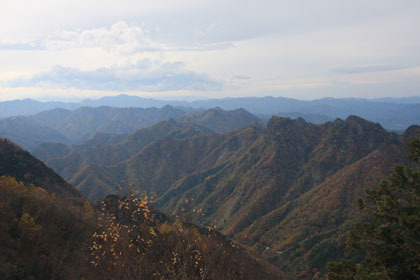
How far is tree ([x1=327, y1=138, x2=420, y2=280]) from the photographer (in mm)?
9875

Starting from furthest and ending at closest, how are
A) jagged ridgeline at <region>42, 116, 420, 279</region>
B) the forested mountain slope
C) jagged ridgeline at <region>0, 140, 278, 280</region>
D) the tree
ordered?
jagged ridgeline at <region>42, 116, 420, 279</region>, the forested mountain slope, the tree, jagged ridgeline at <region>0, 140, 278, 280</region>

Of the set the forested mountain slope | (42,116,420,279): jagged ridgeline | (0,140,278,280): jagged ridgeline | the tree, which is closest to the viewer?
(0,140,278,280): jagged ridgeline

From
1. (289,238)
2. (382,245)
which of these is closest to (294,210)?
→ (289,238)

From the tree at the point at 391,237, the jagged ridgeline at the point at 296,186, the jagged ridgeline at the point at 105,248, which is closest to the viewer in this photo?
the jagged ridgeline at the point at 105,248

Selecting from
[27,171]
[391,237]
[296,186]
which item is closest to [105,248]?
[391,237]

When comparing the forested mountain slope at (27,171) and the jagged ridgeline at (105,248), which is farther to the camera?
the forested mountain slope at (27,171)

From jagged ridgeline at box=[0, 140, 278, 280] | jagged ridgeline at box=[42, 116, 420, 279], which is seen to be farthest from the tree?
jagged ridgeline at box=[42, 116, 420, 279]

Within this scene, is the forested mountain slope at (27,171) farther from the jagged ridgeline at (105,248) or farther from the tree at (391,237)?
the tree at (391,237)

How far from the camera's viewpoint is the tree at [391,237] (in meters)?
9.88

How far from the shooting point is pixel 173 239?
10.4 m

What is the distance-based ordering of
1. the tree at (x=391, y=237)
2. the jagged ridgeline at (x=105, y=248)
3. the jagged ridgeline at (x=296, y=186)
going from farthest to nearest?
the jagged ridgeline at (x=296, y=186)
the tree at (x=391, y=237)
the jagged ridgeline at (x=105, y=248)

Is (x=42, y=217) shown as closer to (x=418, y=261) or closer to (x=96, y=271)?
(x=96, y=271)

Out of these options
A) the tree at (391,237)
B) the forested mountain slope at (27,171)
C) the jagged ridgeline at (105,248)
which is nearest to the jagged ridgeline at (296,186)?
the forested mountain slope at (27,171)

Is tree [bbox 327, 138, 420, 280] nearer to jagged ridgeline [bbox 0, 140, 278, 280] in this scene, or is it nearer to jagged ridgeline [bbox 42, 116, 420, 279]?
jagged ridgeline [bbox 0, 140, 278, 280]
